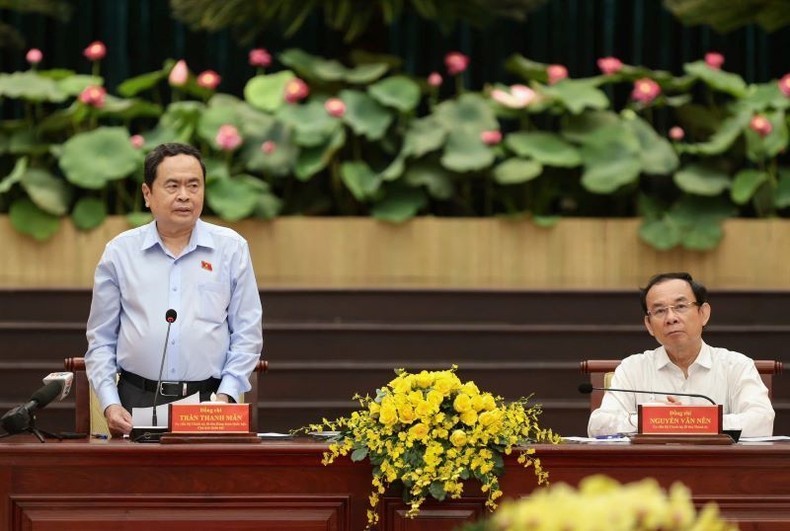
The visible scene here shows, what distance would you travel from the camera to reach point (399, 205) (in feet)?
23.6

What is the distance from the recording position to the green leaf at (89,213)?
707cm

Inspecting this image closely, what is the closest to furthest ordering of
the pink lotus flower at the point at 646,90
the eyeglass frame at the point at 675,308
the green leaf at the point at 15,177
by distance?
the eyeglass frame at the point at 675,308, the green leaf at the point at 15,177, the pink lotus flower at the point at 646,90

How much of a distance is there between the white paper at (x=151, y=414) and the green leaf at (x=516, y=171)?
3.92 m

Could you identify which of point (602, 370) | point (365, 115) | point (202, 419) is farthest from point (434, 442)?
point (365, 115)

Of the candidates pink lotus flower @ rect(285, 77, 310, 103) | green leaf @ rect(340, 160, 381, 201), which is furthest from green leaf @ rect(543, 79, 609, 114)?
pink lotus flower @ rect(285, 77, 310, 103)

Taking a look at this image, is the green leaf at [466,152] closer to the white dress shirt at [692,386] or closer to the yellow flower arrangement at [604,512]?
the white dress shirt at [692,386]

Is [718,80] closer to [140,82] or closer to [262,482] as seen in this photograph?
[140,82]

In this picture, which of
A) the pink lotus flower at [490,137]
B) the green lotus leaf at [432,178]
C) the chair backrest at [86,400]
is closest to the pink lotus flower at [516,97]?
the pink lotus flower at [490,137]

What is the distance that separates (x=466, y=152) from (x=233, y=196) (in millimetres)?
1188

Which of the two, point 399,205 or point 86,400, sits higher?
point 399,205

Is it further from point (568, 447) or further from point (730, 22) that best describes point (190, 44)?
point (568, 447)

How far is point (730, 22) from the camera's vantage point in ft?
26.6

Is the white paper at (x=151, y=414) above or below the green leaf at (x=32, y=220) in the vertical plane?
below

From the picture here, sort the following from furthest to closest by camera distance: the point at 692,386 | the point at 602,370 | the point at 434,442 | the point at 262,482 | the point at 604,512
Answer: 1. the point at 602,370
2. the point at 692,386
3. the point at 262,482
4. the point at 434,442
5. the point at 604,512
